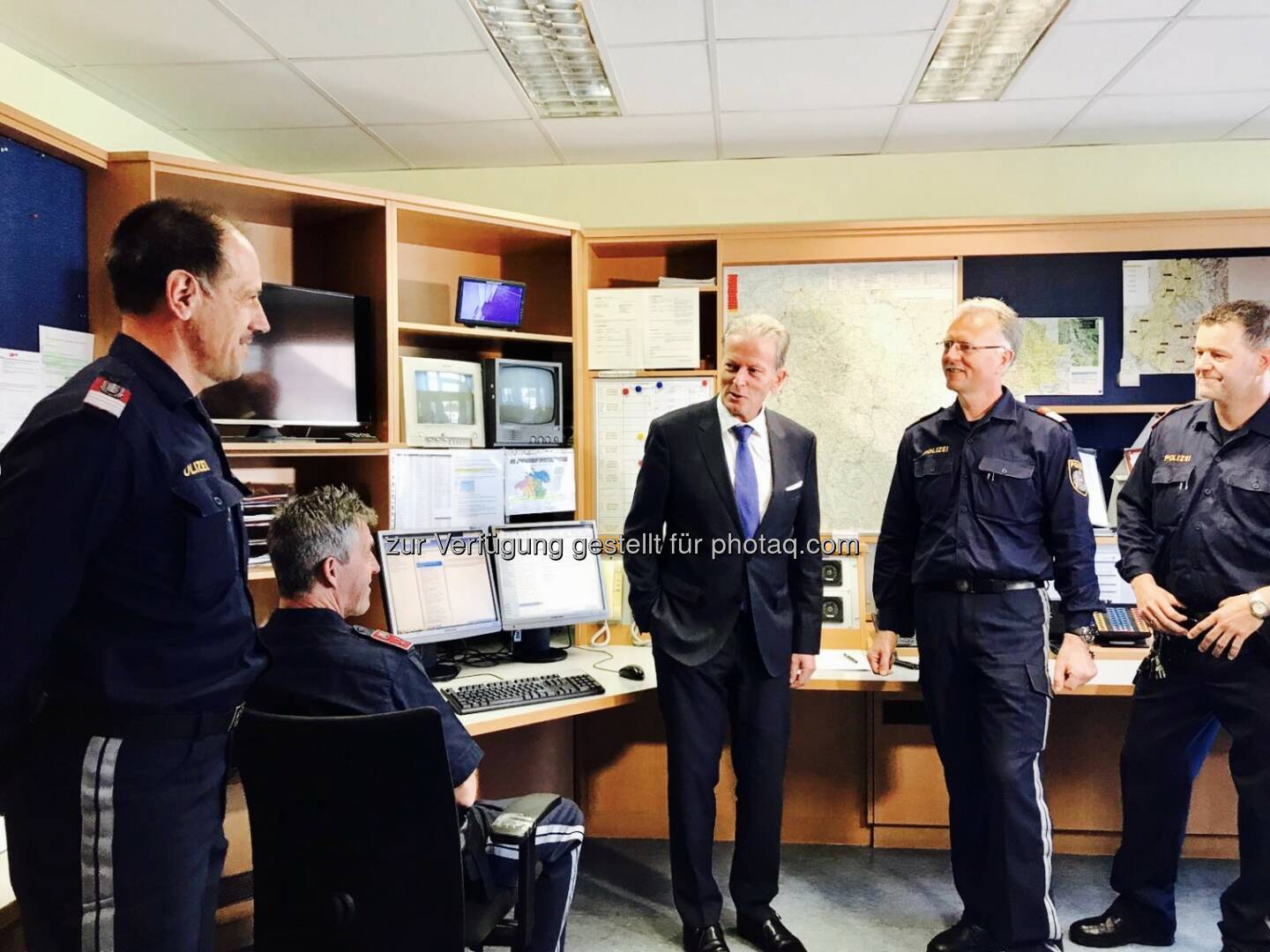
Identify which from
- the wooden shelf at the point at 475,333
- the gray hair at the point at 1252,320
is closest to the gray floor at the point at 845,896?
the gray hair at the point at 1252,320

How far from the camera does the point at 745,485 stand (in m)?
2.32

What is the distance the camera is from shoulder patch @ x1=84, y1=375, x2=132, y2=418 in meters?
1.11

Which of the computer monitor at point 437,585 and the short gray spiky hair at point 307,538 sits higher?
the short gray spiky hair at point 307,538

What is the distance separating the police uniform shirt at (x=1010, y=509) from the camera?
2.14 meters

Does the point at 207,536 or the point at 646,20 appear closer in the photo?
the point at 207,536

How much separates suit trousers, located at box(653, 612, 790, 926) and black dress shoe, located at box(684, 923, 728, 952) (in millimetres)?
20

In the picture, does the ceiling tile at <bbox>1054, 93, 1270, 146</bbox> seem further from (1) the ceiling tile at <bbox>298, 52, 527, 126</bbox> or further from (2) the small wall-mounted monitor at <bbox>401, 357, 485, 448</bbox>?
(2) the small wall-mounted monitor at <bbox>401, 357, 485, 448</bbox>

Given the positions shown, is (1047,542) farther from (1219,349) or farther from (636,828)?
(636,828)

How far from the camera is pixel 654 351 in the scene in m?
3.04

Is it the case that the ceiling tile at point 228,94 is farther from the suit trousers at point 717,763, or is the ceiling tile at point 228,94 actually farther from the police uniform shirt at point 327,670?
the suit trousers at point 717,763

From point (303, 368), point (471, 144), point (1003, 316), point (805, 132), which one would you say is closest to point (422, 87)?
point (471, 144)

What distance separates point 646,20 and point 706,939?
2612mm

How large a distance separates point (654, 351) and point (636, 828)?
177 cm

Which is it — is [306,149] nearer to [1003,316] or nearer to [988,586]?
[1003,316]
